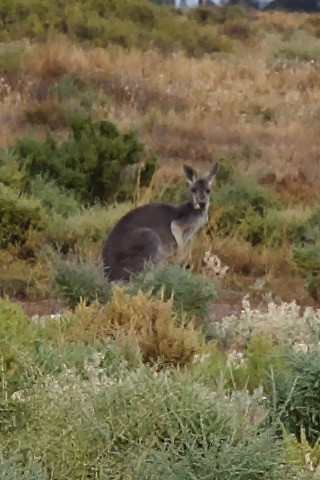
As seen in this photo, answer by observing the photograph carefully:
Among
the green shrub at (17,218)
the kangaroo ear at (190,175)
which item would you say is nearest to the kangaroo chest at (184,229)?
the kangaroo ear at (190,175)

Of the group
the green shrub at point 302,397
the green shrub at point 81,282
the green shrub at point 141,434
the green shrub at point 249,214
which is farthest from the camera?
the green shrub at point 249,214

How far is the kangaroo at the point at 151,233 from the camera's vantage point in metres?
10.0

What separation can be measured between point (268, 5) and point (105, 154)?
2330 inches

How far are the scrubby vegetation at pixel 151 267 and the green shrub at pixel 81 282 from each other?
1 centimetres

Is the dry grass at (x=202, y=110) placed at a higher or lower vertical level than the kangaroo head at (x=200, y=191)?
lower

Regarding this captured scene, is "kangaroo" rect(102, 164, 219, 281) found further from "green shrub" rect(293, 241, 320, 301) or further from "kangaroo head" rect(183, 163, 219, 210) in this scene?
"green shrub" rect(293, 241, 320, 301)

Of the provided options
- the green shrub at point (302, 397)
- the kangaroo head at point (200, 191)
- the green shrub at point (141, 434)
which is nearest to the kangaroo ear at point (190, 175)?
the kangaroo head at point (200, 191)

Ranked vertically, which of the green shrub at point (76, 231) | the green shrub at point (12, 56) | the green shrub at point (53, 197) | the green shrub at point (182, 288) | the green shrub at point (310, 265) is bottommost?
the green shrub at point (12, 56)

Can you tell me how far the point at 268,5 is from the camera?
72.1 meters

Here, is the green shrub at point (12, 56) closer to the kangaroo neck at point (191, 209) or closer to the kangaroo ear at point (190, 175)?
the kangaroo ear at point (190, 175)

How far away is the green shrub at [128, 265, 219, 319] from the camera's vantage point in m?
8.35

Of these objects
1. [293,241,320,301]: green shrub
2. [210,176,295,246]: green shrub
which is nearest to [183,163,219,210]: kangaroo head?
[293,241,320,301]: green shrub

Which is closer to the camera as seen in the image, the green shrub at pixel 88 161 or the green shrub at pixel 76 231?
the green shrub at pixel 76 231

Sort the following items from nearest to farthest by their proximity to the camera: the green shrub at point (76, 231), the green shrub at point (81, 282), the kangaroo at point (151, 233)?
the green shrub at point (81, 282) < the kangaroo at point (151, 233) < the green shrub at point (76, 231)
